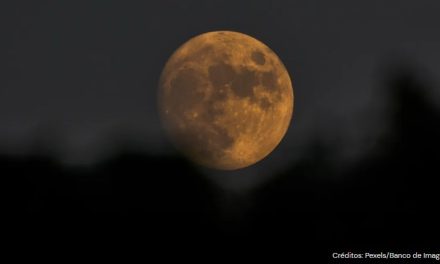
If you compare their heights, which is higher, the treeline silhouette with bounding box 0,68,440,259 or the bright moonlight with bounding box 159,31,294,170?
the treeline silhouette with bounding box 0,68,440,259

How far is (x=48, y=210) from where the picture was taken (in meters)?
26.8

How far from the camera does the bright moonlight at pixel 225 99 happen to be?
15625 millimetres

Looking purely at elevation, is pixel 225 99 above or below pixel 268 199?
below

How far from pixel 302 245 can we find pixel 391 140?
8.31 meters

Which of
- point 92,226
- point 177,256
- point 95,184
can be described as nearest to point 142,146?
point 95,184

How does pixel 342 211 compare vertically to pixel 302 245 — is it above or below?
above

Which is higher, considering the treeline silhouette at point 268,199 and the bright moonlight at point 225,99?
the treeline silhouette at point 268,199

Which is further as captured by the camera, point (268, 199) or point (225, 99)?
point (268, 199)

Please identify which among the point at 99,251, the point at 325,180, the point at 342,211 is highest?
the point at 325,180

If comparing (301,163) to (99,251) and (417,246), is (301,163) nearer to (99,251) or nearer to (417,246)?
(417,246)

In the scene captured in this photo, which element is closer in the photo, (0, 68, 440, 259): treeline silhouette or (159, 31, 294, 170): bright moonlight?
(159, 31, 294, 170): bright moonlight

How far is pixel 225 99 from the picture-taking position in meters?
15.5

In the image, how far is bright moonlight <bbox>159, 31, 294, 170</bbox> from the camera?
15.6 m

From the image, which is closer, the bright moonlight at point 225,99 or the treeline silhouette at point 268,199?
the bright moonlight at point 225,99
